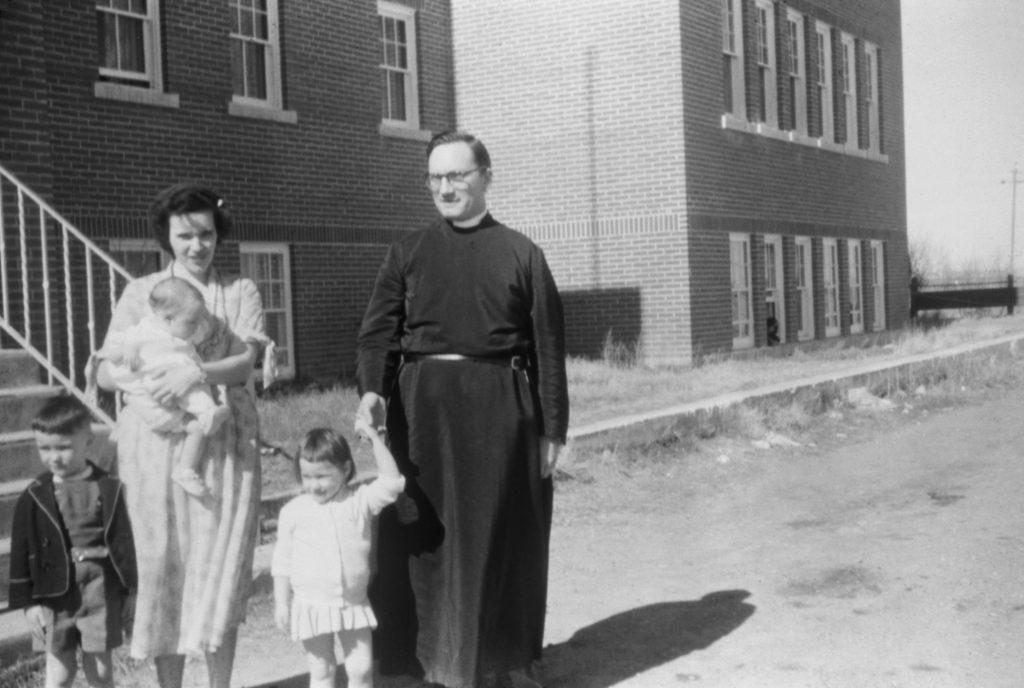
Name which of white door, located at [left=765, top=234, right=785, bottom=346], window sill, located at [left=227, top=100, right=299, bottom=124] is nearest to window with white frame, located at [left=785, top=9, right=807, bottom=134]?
white door, located at [left=765, top=234, right=785, bottom=346]

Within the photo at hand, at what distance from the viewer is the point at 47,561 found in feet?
14.0

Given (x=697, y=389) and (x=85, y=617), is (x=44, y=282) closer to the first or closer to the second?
(x=85, y=617)

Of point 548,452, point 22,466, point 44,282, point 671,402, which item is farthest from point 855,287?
point 548,452

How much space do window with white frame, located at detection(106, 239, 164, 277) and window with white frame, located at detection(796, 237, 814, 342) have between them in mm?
11884

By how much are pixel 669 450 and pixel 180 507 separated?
7.62 m

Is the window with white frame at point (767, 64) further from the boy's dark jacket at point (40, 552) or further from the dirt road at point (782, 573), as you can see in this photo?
the boy's dark jacket at point (40, 552)

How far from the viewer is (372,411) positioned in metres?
4.79

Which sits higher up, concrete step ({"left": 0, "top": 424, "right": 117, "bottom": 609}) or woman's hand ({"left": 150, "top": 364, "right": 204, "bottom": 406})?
woman's hand ({"left": 150, "top": 364, "right": 204, "bottom": 406})

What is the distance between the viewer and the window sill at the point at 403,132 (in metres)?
16.5

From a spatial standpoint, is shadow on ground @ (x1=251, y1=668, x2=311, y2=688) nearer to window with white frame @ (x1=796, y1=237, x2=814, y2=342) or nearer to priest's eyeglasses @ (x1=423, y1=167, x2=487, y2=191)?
priest's eyeglasses @ (x1=423, y1=167, x2=487, y2=191)

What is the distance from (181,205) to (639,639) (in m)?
2.86

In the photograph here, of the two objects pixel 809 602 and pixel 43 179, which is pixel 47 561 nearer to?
pixel 809 602

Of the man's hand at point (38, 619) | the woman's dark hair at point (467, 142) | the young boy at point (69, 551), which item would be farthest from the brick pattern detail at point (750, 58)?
the man's hand at point (38, 619)

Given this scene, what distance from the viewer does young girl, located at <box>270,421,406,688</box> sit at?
4508mm
